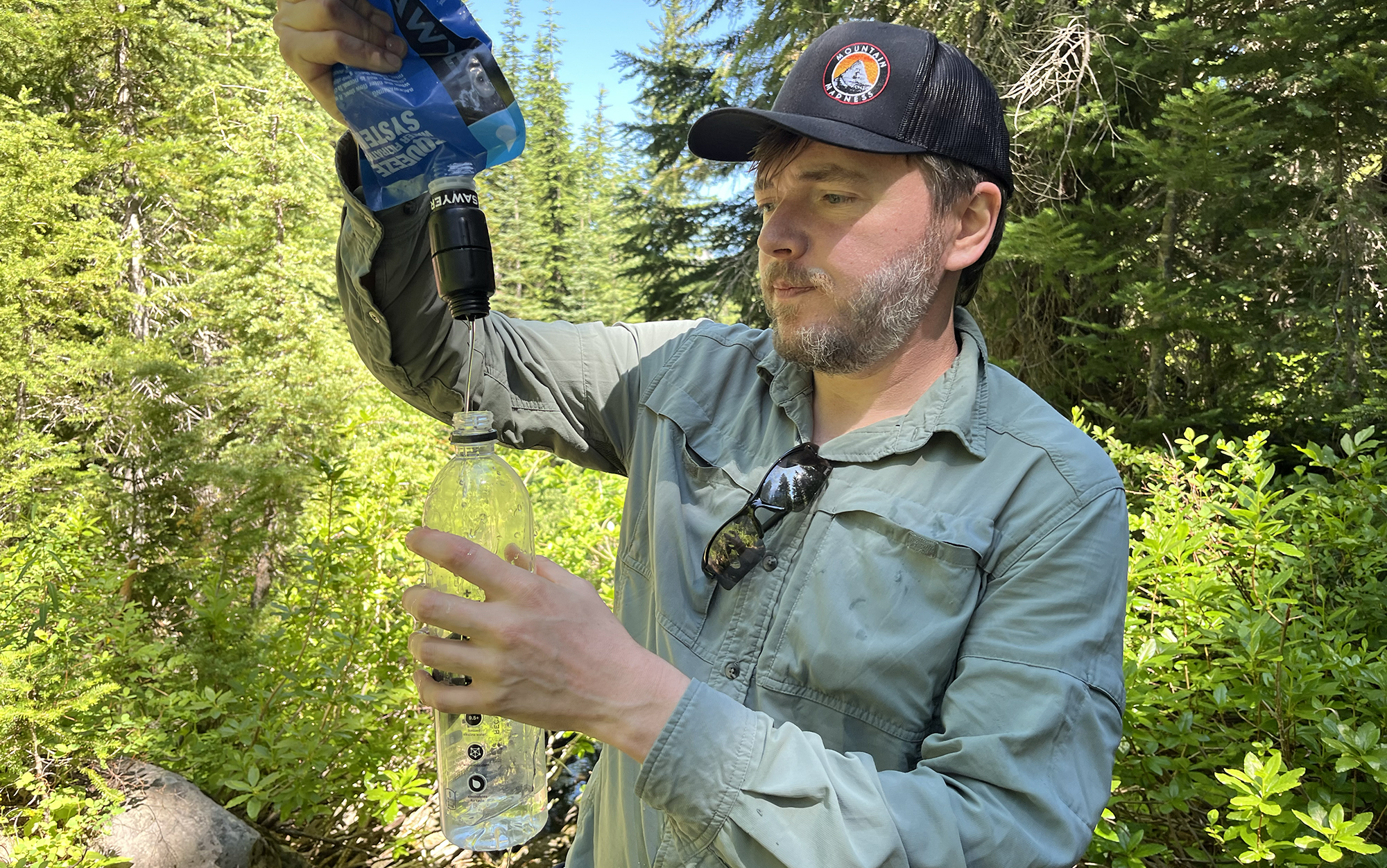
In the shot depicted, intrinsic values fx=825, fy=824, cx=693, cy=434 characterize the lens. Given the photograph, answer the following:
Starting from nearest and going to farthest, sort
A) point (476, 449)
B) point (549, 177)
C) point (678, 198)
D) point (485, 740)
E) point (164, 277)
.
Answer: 1. point (476, 449)
2. point (485, 740)
3. point (164, 277)
4. point (678, 198)
5. point (549, 177)

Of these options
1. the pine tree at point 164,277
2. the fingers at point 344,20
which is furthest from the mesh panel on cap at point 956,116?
the pine tree at point 164,277

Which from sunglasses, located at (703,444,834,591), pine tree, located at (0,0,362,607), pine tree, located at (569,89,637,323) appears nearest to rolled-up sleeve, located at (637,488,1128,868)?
sunglasses, located at (703,444,834,591)

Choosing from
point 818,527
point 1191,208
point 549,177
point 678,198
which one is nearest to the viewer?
point 818,527

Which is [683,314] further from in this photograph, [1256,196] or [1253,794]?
[1253,794]

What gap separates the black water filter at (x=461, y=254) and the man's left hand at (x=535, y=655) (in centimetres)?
37

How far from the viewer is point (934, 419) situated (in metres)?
1.41

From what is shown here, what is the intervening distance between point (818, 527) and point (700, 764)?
0.51m

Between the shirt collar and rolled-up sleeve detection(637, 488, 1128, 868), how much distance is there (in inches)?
9.5

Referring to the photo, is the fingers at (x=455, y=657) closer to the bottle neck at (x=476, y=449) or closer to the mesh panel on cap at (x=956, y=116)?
the bottle neck at (x=476, y=449)

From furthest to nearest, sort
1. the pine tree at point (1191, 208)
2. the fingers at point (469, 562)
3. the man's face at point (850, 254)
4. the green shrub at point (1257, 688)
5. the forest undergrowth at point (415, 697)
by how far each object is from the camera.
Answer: the pine tree at point (1191, 208)
the forest undergrowth at point (415, 697)
the green shrub at point (1257, 688)
the man's face at point (850, 254)
the fingers at point (469, 562)

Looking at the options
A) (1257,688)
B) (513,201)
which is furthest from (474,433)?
(513,201)

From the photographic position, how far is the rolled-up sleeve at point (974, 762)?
3.27 feet

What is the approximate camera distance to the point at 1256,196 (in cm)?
519

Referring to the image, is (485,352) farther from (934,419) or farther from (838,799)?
(838,799)
